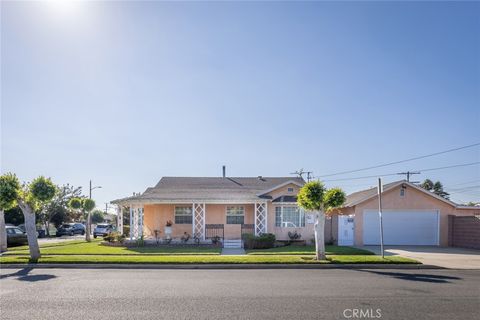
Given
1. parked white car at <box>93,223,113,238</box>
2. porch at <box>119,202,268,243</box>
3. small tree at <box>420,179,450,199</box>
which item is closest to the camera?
porch at <box>119,202,268,243</box>

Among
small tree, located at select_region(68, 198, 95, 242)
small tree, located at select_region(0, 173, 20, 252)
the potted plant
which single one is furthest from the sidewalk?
small tree, located at select_region(68, 198, 95, 242)

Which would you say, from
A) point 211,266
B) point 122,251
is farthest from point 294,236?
point 211,266

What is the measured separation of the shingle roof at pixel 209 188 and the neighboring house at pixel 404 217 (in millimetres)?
4611

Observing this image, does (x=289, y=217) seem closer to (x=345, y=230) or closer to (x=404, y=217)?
(x=345, y=230)

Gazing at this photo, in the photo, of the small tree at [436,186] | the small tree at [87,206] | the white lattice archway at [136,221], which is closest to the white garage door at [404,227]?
the white lattice archway at [136,221]

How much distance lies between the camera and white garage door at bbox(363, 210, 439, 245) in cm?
2469

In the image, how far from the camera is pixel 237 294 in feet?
30.3

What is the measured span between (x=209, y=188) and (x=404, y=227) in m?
13.7

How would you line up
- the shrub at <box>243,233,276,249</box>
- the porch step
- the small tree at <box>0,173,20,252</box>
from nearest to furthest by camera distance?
the small tree at <box>0,173,20,252</box>, the shrub at <box>243,233,276,249</box>, the porch step

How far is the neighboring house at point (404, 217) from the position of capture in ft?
80.8

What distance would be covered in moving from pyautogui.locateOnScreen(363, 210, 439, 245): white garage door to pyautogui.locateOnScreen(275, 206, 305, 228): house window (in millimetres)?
4032

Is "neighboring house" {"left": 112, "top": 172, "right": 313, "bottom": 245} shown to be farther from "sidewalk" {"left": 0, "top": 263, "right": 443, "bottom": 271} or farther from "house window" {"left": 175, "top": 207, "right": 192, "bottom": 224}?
"sidewalk" {"left": 0, "top": 263, "right": 443, "bottom": 271}

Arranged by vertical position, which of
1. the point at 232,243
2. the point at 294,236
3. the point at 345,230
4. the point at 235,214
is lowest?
the point at 232,243

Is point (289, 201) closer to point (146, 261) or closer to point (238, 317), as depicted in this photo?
point (146, 261)
